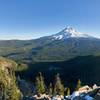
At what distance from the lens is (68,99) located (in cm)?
8369

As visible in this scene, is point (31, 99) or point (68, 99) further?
point (31, 99)

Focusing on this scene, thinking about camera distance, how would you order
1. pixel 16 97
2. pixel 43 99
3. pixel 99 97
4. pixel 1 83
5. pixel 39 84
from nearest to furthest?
pixel 99 97 < pixel 43 99 < pixel 16 97 < pixel 39 84 < pixel 1 83

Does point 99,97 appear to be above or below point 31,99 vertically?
above

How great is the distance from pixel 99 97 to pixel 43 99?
35128 mm

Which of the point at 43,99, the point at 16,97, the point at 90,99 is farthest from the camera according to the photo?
the point at 16,97

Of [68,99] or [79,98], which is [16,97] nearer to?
[68,99]

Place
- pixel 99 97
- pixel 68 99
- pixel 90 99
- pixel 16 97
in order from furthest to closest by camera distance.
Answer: pixel 16 97 < pixel 68 99 < pixel 90 99 < pixel 99 97

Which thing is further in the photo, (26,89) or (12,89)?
(26,89)

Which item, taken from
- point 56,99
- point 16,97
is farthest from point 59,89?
point 56,99

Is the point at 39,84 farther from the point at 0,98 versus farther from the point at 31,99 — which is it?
the point at 31,99

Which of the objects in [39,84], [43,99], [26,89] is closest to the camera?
[43,99]

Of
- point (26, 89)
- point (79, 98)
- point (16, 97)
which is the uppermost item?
point (79, 98)

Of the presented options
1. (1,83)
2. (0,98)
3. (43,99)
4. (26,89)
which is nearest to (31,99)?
(43,99)

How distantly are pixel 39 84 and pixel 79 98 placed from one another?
59290 mm
